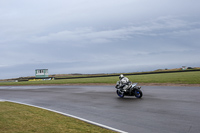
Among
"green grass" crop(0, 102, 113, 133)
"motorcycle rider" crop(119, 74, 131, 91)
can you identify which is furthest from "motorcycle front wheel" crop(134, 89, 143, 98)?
"green grass" crop(0, 102, 113, 133)

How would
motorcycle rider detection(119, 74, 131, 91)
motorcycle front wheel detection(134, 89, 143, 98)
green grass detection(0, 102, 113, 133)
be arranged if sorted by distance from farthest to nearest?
motorcycle rider detection(119, 74, 131, 91)
motorcycle front wheel detection(134, 89, 143, 98)
green grass detection(0, 102, 113, 133)

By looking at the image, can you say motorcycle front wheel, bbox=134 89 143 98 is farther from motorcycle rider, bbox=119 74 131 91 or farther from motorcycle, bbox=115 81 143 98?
motorcycle rider, bbox=119 74 131 91

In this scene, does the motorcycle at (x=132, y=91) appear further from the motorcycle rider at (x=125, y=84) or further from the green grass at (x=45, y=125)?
the green grass at (x=45, y=125)

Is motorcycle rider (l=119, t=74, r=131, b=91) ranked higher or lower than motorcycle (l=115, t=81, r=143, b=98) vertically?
higher

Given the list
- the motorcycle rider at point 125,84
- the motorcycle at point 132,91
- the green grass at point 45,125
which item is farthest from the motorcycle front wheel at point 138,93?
the green grass at point 45,125

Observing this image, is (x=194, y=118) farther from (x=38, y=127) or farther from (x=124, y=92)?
(x=124, y=92)

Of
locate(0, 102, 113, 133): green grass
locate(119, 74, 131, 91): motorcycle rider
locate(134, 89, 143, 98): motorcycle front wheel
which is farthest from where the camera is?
locate(119, 74, 131, 91): motorcycle rider

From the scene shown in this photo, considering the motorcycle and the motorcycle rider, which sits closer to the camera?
the motorcycle

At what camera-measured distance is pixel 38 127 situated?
734cm

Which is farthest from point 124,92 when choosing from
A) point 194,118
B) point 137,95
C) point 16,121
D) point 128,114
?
point 16,121

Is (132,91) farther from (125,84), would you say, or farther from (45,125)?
(45,125)

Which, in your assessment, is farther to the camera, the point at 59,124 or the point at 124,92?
the point at 124,92

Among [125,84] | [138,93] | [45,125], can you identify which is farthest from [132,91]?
[45,125]

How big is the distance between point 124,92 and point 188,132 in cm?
892
